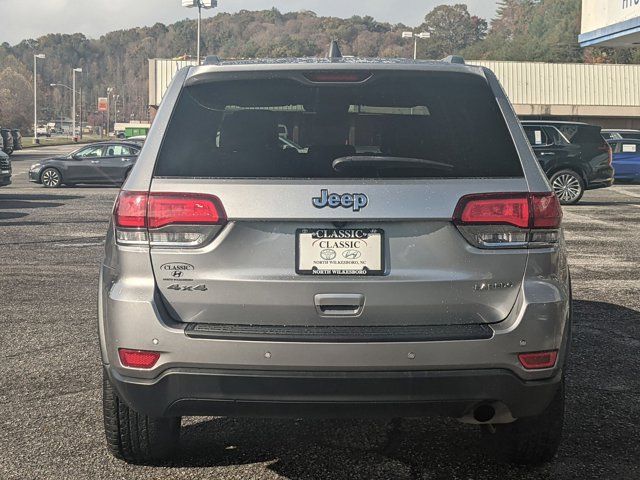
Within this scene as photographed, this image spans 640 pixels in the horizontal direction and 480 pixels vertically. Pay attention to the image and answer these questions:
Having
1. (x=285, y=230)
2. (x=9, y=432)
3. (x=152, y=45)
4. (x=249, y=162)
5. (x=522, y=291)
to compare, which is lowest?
(x=9, y=432)

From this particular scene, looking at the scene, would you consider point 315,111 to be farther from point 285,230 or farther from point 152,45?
point 152,45

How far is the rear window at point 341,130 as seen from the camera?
323 cm

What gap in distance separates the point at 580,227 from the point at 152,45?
18888 cm

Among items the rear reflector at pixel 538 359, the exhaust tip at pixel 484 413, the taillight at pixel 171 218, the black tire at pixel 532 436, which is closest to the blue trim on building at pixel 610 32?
the black tire at pixel 532 436

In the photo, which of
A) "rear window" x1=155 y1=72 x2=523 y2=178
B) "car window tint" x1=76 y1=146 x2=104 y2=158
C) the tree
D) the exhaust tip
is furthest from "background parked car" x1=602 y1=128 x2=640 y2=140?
the tree

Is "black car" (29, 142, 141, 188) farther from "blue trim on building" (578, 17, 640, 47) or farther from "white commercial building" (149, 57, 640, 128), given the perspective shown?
"white commercial building" (149, 57, 640, 128)

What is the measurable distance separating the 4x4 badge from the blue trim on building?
2235 centimetres

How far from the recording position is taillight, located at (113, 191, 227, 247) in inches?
124

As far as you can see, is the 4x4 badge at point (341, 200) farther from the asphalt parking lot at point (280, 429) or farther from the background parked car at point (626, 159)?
the background parked car at point (626, 159)

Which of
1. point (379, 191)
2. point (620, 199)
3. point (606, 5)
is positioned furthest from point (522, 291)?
point (606, 5)

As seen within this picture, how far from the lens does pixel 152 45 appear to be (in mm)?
194375

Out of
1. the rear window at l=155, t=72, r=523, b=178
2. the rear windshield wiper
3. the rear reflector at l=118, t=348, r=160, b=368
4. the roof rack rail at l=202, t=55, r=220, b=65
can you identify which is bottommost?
the rear reflector at l=118, t=348, r=160, b=368

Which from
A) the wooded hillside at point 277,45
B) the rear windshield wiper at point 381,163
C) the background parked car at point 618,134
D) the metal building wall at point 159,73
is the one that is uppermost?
the wooded hillside at point 277,45

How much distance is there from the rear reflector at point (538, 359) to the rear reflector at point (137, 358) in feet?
4.29
